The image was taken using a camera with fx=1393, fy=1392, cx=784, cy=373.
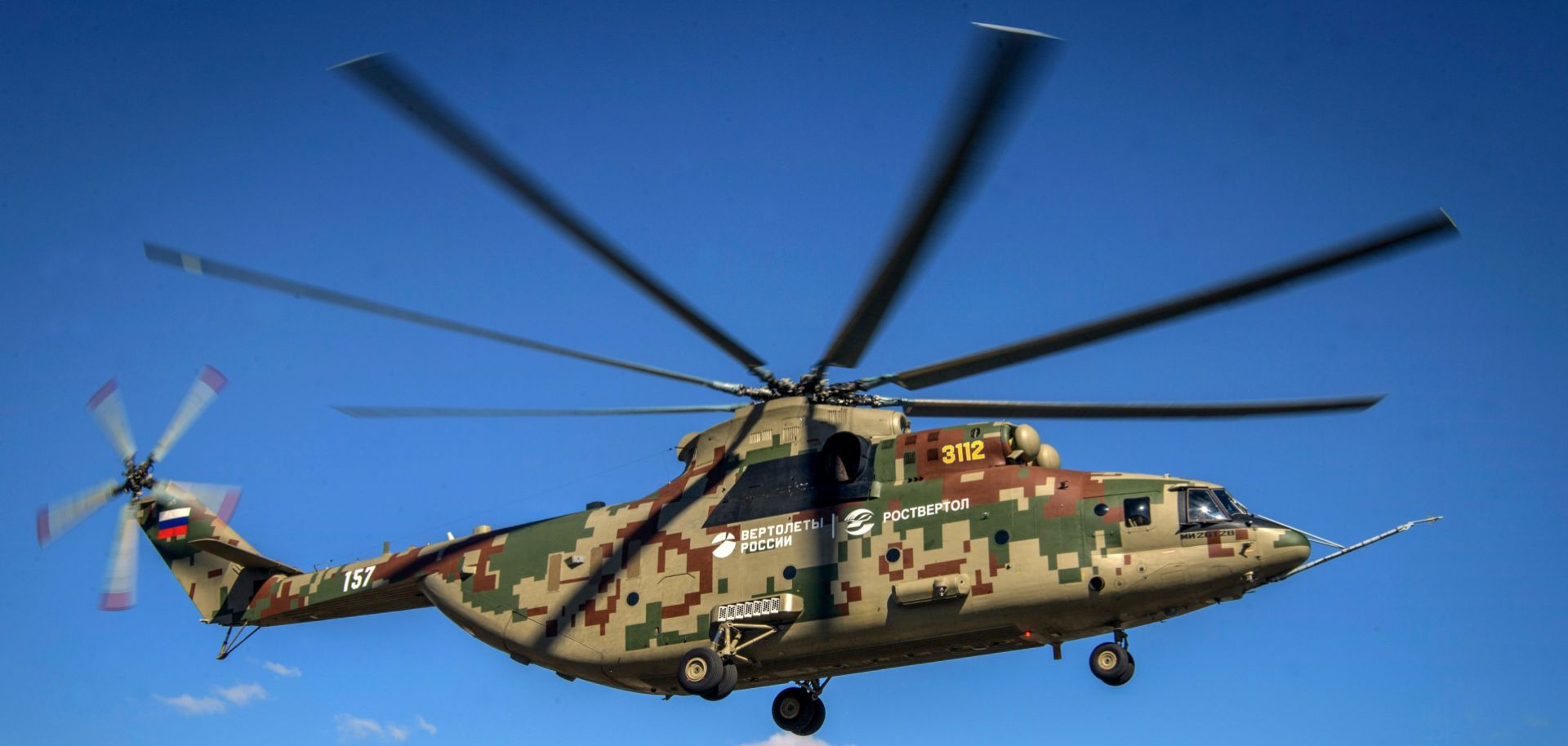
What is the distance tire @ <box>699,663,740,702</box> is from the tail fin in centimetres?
980

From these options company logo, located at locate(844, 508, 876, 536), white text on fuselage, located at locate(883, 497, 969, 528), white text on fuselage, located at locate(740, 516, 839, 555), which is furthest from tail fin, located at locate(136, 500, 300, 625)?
white text on fuselage, located at locate(883, 497, 969, 528)

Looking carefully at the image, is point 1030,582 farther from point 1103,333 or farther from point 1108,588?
point 1103,333

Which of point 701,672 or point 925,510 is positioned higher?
point 925,510

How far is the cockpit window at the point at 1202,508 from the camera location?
1825 centimetres

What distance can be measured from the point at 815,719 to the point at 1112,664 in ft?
17.9

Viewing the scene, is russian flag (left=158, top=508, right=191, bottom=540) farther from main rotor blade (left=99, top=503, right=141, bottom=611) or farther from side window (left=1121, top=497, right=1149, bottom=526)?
side window (left=1121, top=497, right=1149, bottom=526)

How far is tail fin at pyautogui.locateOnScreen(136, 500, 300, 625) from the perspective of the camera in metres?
25.7

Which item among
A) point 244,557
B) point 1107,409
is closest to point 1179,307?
point 1107,409

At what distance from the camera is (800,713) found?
21.8 m

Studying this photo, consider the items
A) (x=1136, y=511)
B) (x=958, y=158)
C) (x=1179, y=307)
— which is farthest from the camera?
(x=1136, y=511)

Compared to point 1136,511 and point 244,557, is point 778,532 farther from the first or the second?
point 244,557

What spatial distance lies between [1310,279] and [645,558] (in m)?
11.2

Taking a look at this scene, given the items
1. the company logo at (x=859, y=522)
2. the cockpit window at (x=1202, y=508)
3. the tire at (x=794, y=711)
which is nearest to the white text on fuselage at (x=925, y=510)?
the company logo at (x=859, y=522)

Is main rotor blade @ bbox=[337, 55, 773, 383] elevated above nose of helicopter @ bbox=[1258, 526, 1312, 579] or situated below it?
above
